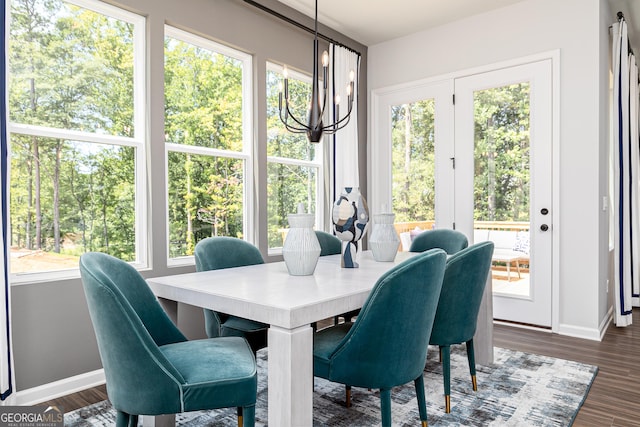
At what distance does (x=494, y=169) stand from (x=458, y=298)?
223cm

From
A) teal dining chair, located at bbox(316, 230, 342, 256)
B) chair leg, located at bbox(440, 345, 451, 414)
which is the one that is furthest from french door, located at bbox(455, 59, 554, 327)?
chair leg, located at bbox(440, 345, 451, 414)

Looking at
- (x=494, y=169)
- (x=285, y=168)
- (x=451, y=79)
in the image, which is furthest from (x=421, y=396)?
(x=451, y=79)

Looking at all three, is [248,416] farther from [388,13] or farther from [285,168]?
[388,13]

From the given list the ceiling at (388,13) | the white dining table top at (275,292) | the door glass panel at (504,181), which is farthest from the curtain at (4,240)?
the door glass panel at (504,181)

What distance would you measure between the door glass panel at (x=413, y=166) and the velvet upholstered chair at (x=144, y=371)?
3232 millimetres

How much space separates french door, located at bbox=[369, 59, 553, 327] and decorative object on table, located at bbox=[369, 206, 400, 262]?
1782mm

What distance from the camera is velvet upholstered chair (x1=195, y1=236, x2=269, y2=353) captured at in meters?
2.19

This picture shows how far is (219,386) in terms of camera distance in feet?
4.42

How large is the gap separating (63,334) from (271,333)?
1677 mm

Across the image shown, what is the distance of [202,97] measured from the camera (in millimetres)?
3238

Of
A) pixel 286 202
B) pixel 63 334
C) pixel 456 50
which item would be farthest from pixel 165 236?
pixel 456 50

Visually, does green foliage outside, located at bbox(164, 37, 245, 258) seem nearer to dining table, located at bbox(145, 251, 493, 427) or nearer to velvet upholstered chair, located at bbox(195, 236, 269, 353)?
velvet upholstered chair, located at bbox(195, 236, 269, 353)

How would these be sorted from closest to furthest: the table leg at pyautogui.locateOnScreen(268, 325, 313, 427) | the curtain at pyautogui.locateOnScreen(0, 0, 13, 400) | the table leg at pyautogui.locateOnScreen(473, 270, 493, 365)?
Result: the table leg at pyautogui.locateOnScreen(268, 325, 313, 427)
the curtain at pyautogui.locateOnScreen(0, 0, 13, 400)
the table leg at pyautogui.locateOnScreen(473, 270, 493, 365)

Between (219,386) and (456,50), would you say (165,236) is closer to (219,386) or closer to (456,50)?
(219,386)
